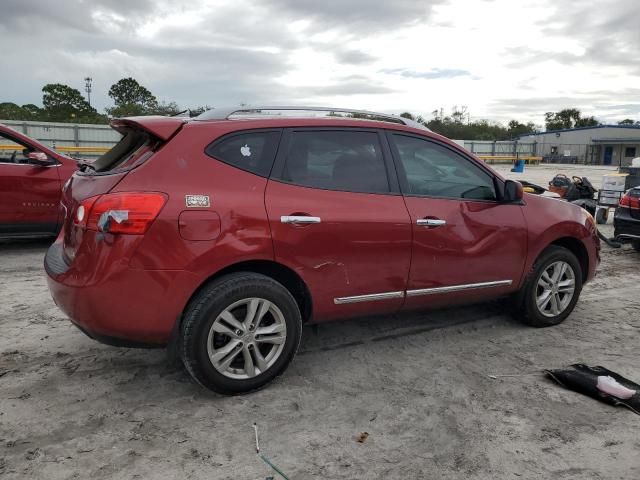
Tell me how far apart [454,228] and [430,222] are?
0.24 m

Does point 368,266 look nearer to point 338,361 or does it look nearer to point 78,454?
point 338,361

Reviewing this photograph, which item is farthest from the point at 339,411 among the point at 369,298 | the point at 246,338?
the point at 369,298

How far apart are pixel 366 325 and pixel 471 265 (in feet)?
3.45

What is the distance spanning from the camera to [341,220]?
10.9 feet

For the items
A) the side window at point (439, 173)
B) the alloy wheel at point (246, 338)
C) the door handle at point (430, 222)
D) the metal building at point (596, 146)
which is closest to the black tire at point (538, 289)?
the side window at point (439, 173)

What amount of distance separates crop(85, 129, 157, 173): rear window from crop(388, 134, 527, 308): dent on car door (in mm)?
1663

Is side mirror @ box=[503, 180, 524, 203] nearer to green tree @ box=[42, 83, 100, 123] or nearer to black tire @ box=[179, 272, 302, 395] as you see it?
black tire @ box=[179, 272, 302, 395]

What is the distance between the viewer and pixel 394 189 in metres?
3.62

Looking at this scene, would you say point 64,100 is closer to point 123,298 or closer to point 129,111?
point 129,111

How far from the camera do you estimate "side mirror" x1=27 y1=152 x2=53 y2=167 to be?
6.81 metres

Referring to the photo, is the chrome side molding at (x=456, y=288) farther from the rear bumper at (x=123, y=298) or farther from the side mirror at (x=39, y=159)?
the side mirror at (x=39, y=159)

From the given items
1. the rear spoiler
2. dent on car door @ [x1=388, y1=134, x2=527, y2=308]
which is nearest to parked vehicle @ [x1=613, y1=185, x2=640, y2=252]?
dent on car door @ [x1=388, y1=134, x2=527, y2=308]

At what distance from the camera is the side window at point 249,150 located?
3129mm

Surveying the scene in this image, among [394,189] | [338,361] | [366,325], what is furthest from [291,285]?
[366,325]
